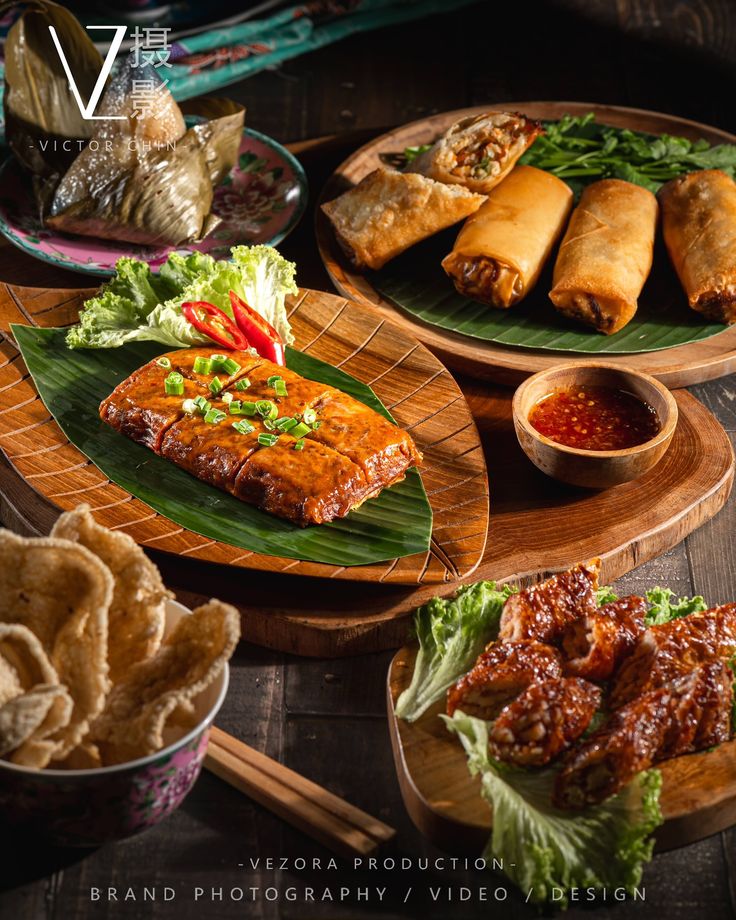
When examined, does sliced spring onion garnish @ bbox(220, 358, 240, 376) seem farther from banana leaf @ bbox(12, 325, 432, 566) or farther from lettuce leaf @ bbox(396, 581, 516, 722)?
lettuce leaf @ bbox(396, 581, 516, 722)

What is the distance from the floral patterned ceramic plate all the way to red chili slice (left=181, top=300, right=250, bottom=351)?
0.69 metres

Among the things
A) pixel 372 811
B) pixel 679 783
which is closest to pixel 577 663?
pixel 679 783

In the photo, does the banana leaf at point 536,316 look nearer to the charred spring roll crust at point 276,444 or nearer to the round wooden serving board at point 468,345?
the round wooden serving board at point 468,345

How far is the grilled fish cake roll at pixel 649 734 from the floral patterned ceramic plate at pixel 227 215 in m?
2.88

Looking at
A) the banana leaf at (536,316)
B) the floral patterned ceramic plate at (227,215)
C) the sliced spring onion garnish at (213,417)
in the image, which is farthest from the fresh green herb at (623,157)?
the sliced spring onion garnish at (213,417)

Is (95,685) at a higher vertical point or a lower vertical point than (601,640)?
higher

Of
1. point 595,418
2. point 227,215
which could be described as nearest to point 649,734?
point 595,418

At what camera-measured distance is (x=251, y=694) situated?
361cm

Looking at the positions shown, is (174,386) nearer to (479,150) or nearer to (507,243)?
(507,243)

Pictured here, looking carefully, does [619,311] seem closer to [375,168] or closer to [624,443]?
[624,443]

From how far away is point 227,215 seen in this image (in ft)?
18.6

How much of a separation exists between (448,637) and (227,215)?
288 cm

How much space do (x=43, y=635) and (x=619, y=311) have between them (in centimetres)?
290

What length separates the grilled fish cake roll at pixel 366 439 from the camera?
12.9 feet
